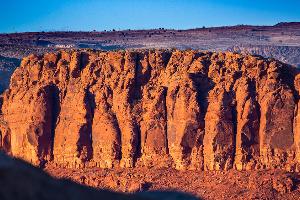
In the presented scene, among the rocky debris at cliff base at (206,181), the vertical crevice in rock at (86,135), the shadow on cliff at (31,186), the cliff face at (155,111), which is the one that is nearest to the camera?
the shadow on cliff at (31,186)

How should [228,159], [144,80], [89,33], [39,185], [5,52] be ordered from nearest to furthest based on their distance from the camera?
[39,185] → [228,159] → [144,80] → [5,52] → [89,33]

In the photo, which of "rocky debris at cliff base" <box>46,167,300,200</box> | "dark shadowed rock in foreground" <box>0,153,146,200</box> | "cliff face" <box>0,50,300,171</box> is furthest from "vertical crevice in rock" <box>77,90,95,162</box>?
"dark shadowed rock in foreground" <box>0,153,146,200</box>

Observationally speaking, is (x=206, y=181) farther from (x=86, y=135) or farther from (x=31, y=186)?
(x=31, y=186)

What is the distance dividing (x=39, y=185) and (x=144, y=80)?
3503 centimetres

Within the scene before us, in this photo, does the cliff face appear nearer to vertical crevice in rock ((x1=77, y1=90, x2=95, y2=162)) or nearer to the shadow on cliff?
vertical crevice in rock ((x1=77, y1=90, x2=95, y2=162))

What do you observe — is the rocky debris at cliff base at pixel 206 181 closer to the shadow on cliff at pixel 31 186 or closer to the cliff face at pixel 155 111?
the cliff face at pixel 155 111

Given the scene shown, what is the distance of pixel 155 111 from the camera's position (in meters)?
47.8

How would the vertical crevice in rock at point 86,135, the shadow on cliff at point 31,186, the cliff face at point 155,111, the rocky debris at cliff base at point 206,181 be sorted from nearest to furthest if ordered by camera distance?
1. the shadow on cliff at point 31,186
2. the rocky debris at cliff base at point 206,181
3. the cliff face at point 155,111
4. the vertical crevice in rock at point 86,135

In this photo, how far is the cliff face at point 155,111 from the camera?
4531 cm

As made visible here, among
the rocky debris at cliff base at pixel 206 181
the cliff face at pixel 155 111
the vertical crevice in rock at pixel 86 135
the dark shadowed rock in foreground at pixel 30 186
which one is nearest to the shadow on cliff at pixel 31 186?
the dark shadowed rock in foreground at pixel 30 186

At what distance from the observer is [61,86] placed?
51781 millimetres

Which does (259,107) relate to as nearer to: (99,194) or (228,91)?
(228,91)

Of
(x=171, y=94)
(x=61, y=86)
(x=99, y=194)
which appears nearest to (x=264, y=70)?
(x=171, y=94)

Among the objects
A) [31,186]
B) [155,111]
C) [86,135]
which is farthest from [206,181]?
[31,186]
